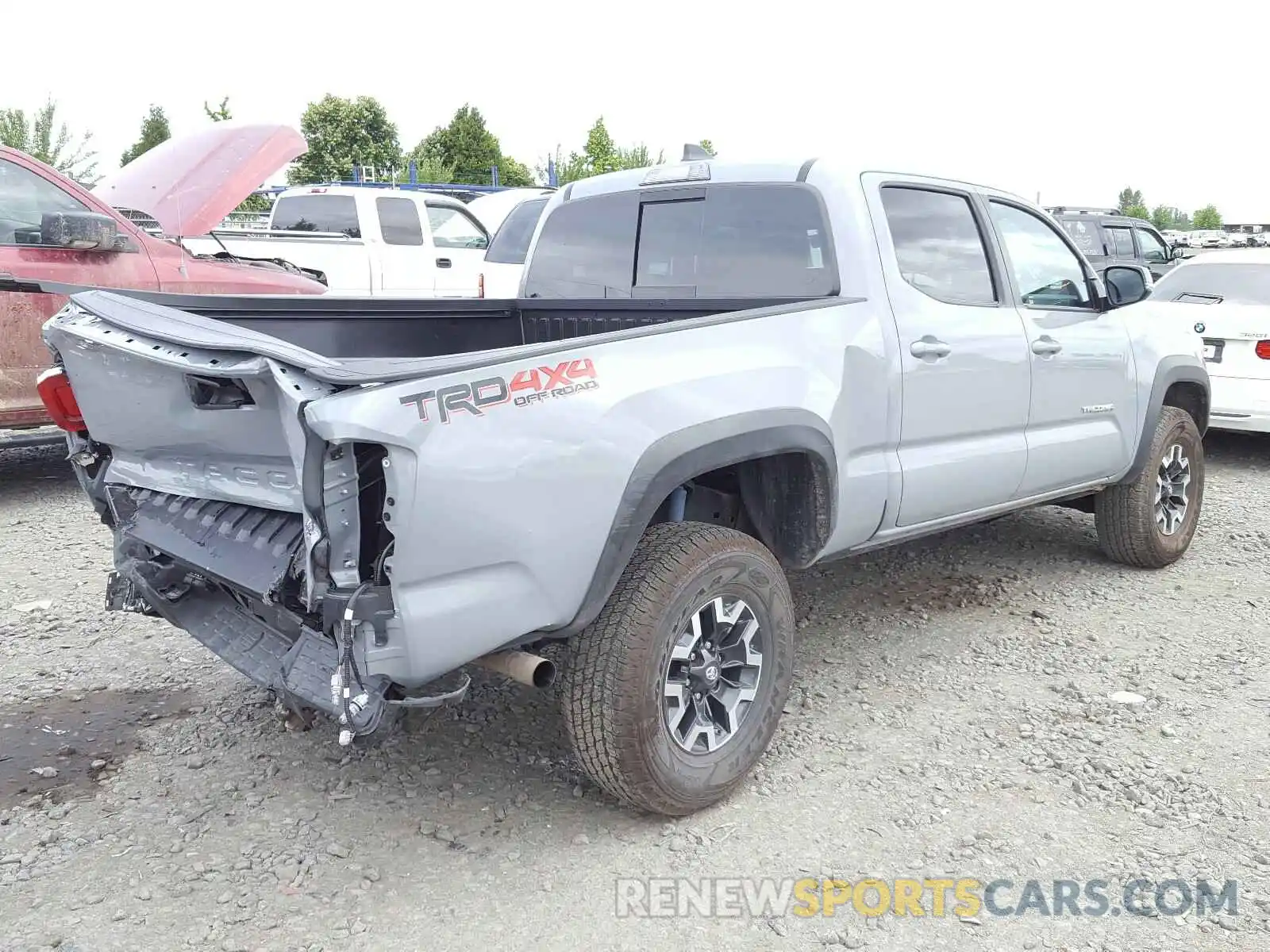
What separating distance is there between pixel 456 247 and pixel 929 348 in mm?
9644

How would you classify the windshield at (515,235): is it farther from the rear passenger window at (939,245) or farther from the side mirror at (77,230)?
Answer: the rear passenger window at (939,245)

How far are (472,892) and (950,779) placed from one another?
1545 mm

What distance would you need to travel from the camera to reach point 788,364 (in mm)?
3248

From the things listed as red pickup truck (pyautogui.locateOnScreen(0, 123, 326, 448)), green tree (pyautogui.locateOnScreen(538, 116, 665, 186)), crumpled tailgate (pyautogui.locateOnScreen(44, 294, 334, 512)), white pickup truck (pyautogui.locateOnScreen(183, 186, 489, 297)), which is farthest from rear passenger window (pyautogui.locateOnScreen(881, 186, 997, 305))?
green tree (pyautogui.locateOnScreen(538, 116, 665, 186))

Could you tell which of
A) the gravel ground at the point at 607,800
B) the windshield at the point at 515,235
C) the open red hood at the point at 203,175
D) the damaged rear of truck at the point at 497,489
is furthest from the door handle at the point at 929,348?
the windshield at the point at 515,235

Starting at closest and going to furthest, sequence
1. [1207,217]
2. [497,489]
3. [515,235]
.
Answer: [497,489], [515,235], [1207,217]

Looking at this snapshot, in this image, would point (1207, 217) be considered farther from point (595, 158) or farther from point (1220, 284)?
point (1220, 284)

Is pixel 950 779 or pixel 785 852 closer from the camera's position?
pixel 785 852

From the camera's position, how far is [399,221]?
11.8 metres

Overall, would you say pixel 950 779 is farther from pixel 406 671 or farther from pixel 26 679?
pixel 26 679

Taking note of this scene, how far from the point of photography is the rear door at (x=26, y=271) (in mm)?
5910

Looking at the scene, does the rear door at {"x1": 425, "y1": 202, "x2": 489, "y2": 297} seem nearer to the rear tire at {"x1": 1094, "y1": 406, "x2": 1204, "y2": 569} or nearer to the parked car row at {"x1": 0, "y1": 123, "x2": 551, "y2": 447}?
the parked car row at {"x1": 0, "y1": 123, "x2": 551, "y2": 447}

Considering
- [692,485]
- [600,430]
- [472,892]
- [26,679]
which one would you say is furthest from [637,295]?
[26,679]

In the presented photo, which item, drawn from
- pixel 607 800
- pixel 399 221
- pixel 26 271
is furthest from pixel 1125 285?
pixel 399 221
